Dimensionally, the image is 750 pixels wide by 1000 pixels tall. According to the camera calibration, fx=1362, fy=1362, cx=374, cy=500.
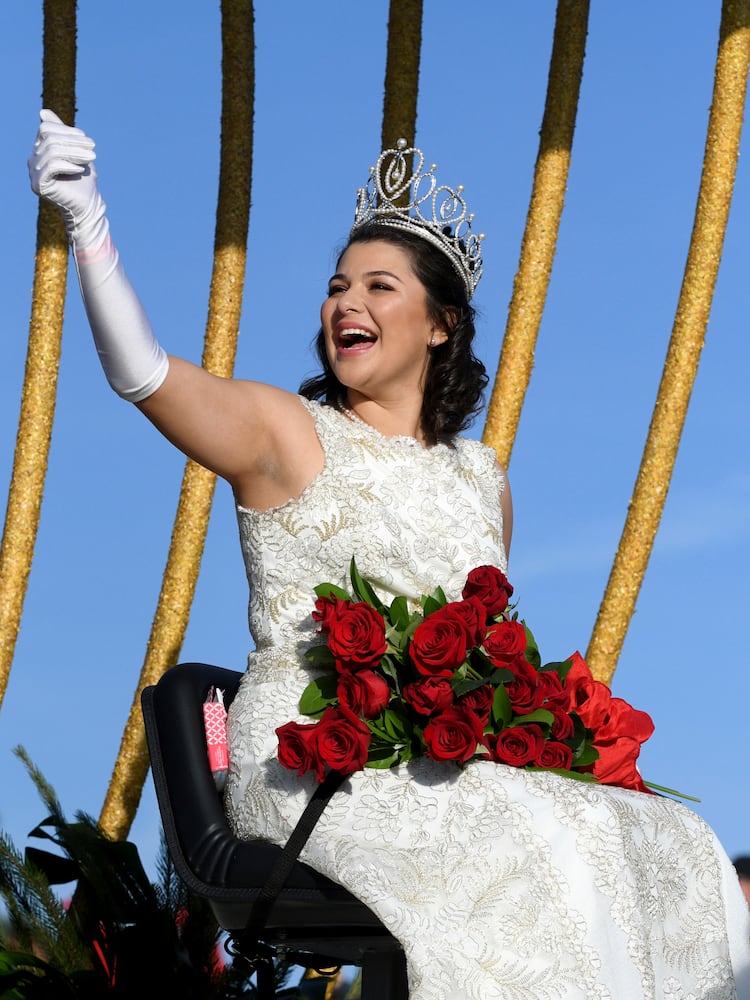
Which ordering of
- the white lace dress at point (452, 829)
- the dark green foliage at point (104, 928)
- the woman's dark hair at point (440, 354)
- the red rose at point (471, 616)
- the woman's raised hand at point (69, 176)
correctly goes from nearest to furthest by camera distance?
the white lace dress at point (452, 829)
the woman's raised hand at point (69, 176)
the red rose at point (471, 616)
the woman's dark hair at point (440, 354)
the dark green foliage at point (104, 928)

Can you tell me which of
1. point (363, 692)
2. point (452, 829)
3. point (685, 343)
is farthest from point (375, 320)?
point (685, 343)

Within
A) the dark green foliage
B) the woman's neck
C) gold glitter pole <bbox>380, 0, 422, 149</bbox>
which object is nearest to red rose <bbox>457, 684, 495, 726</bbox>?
the woman's neck

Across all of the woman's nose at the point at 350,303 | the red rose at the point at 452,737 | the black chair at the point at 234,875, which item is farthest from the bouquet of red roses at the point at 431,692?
the woman's nose at the point at 350,303

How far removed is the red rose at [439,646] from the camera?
2254 millimetres

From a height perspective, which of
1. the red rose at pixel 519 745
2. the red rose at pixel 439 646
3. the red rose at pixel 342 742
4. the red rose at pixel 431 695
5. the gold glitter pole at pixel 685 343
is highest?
the gold glitter pole at pixel 685 343

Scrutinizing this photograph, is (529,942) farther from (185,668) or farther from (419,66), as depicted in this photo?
(419,66)

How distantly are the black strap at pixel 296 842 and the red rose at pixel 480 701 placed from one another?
24cm

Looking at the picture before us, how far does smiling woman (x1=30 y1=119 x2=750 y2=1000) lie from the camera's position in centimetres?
209

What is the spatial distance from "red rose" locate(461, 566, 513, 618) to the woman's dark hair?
52cm

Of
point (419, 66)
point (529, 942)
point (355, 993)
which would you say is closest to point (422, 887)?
point (529, 942)

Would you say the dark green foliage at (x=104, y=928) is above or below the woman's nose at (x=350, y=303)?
below

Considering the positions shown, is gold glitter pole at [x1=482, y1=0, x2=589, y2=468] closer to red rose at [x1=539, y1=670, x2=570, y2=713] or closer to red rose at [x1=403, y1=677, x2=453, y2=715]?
red rose at [x1=539, y1=670, x2=570, y2=713]

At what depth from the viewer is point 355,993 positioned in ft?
14.6

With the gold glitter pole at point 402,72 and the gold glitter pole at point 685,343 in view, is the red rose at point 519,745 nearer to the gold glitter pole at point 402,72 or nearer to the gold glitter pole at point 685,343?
the gold glitter pole at point 685,343
